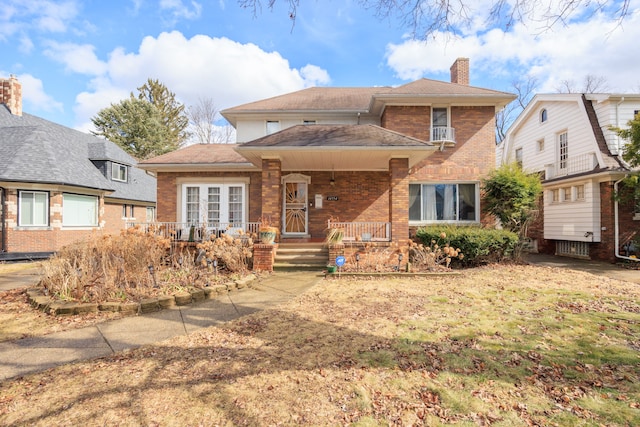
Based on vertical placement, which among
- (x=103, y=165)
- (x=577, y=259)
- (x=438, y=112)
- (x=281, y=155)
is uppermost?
(x=438, y=112)

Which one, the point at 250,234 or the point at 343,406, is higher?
the point at 250,234

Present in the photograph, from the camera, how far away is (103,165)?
1883 cm

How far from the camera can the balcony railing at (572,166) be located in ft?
42.7

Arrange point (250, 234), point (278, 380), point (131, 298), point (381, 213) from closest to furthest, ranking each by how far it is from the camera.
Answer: point (278, 380)
point (131, 298)
point (250, 234)
point (381, 213)

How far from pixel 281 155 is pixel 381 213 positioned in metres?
5.13

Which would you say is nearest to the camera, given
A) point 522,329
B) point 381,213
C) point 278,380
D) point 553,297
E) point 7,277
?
point 278,380

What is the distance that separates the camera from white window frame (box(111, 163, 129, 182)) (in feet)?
63.5

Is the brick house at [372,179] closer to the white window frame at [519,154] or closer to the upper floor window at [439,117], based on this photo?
the upper floor window at [439,117]

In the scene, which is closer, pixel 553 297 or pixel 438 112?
pixel 553 297

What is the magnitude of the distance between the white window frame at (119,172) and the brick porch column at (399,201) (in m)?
18.2

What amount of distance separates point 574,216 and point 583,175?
1.89 m

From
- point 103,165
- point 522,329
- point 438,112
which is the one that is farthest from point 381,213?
point 103,165

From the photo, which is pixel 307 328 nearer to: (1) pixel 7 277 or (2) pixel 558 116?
(1) pixel 7 277

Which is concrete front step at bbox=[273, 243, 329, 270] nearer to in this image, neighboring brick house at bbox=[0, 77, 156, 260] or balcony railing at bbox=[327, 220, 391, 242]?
balcony railing at bbox=[327, 220, 391, 242]
